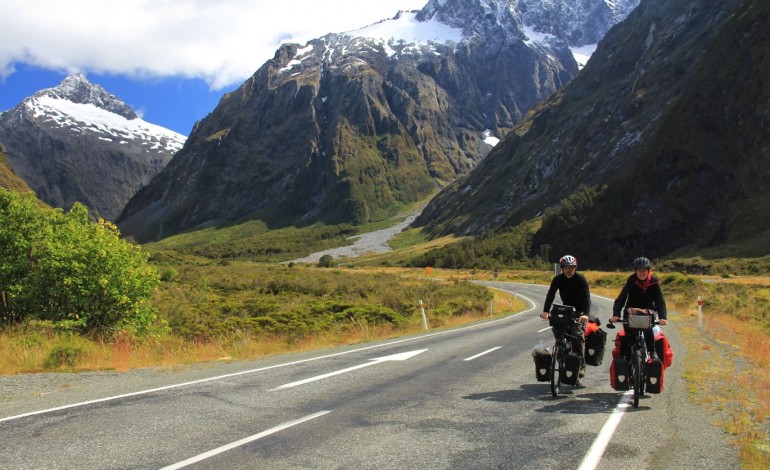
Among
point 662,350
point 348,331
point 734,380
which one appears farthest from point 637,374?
point 348,331

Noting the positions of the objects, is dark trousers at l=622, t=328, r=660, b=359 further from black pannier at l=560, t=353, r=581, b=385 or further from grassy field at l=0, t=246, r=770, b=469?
grassy field at l=0, t=246, r=770, b=469

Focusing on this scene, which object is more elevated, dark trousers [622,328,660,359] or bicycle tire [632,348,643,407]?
dark trousers [622,328,660,359]

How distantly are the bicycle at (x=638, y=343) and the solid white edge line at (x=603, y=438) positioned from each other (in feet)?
0.98

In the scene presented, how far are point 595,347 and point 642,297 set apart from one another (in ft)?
3.81

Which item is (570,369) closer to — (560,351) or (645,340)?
(560,351)

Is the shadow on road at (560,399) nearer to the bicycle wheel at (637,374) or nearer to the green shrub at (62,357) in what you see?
the bicycle wheel at (637,374)

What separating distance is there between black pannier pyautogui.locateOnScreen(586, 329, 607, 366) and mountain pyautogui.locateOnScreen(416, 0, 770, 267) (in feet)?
238

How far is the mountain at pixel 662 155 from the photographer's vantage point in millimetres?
87375

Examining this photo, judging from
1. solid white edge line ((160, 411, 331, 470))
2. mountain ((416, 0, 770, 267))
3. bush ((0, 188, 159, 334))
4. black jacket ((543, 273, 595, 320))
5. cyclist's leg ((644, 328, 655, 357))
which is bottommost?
solid white edge line ((160, 411, 331, 470))

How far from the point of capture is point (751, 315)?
3075 centimetres

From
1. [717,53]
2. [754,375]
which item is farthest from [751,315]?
[717,53]

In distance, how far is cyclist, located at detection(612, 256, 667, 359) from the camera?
8617 millimetres

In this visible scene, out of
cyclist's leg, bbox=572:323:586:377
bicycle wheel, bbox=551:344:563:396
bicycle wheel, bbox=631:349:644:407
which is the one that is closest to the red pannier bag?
bicycle wheel, bbox=631:349:644:407

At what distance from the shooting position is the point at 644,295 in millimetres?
8812
